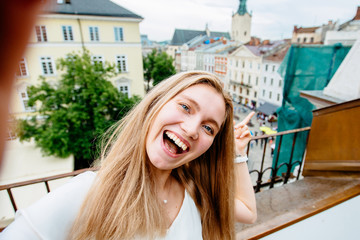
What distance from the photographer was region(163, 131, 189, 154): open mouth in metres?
1.17

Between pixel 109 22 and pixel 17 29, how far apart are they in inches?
720

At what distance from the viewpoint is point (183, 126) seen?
1.17m

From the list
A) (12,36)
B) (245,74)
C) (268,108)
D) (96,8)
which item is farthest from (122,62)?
(245,74)

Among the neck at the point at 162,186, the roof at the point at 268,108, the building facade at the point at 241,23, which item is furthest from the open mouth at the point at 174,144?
the building facade at the point at 241,23

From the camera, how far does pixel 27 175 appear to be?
11648 millimetres

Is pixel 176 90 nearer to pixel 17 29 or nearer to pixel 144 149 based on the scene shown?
pixel 144 149

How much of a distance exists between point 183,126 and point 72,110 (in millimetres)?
11338

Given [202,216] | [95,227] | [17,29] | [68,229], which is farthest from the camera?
[202,216]

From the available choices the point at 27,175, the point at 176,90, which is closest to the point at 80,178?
the point at 176,90

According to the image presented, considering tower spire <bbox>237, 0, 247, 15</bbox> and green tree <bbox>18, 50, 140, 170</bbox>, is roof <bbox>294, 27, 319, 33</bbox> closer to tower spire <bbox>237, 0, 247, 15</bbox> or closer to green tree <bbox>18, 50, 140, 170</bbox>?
tower spire <bbox>237, 0, 247, 15</bbox>

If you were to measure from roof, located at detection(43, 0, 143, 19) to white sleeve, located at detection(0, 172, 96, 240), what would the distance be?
17274 mm

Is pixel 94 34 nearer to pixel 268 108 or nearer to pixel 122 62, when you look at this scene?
pixel 122 62

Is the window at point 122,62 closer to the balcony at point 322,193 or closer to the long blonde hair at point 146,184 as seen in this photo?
the balcony at point 322,193

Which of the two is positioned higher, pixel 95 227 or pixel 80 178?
pixel 80 178
